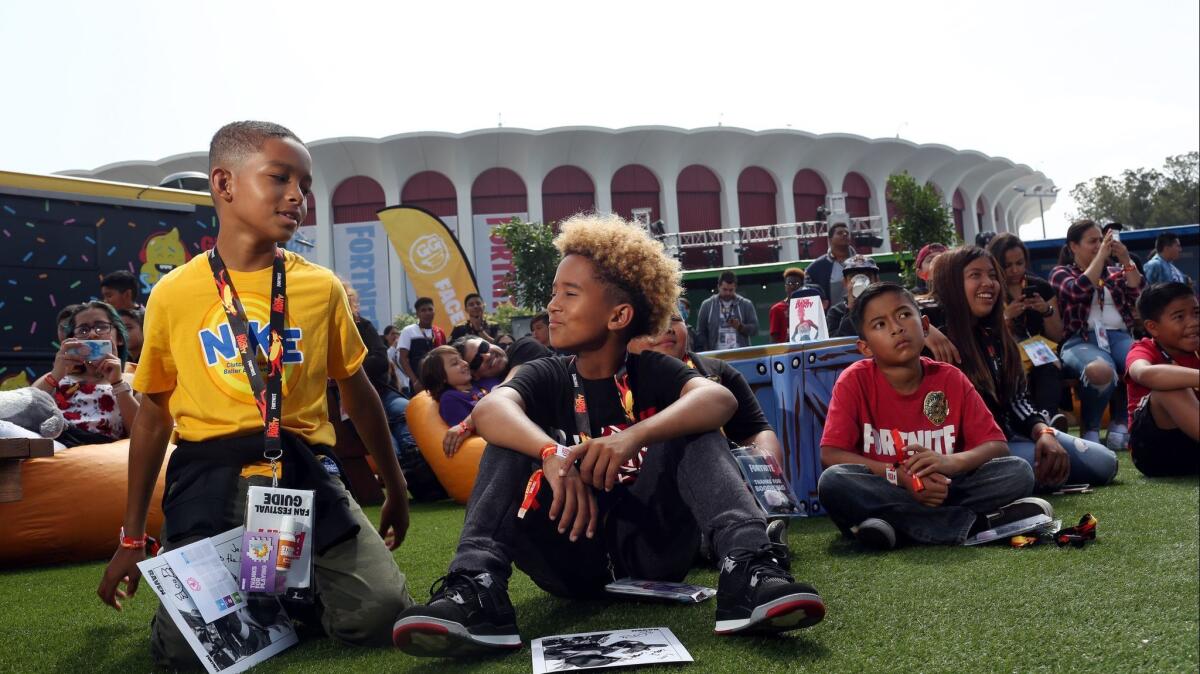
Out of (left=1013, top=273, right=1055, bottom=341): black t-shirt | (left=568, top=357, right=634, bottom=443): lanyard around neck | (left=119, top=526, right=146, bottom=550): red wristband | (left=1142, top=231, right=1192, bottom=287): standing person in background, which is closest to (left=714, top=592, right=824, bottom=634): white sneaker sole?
(left=568, top=357, right=634, bottom=443): lanyard around neck

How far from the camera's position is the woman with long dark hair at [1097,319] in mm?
5980

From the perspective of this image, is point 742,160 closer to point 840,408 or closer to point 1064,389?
point 1064,389

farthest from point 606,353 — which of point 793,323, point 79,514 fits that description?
point 79,514

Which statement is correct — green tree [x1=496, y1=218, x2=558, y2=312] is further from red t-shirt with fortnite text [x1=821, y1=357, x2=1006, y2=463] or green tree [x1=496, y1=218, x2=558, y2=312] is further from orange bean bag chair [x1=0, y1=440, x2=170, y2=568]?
red t-shirt with fortnite text [x1=821, y1=357, x2=1006, y2=463]

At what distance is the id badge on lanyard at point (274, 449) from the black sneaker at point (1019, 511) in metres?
2.25

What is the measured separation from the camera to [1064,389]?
20.9ft

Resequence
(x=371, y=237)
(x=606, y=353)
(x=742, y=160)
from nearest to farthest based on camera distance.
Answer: (x=606, y=353) < (x=371, y=237) < (x=742, y=160)

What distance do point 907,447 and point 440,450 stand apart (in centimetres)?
353

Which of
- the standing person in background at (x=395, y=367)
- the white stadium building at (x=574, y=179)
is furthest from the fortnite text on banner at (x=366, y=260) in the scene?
the standing person in background at (x=395, y=367)

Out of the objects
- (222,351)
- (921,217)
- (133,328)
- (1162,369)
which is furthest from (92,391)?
(921,217)

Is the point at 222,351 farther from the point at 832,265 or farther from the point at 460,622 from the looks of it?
the point at 832,265

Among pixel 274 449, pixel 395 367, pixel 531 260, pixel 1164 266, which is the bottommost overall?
pixel 395 367

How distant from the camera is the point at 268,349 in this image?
2559 mm

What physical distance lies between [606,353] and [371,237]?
142 feet
